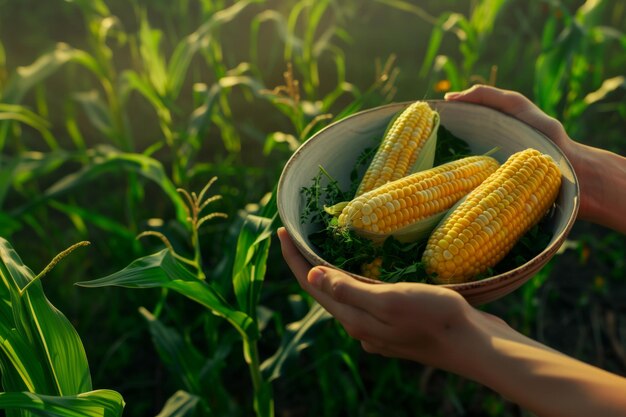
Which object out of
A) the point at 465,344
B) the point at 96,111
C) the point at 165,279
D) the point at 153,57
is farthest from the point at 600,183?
the point at 96,111

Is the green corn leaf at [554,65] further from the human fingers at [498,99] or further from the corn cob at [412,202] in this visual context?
the corn cob at [412,202]

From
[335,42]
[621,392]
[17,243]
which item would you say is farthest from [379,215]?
[335,42]

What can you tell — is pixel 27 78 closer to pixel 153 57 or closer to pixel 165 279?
pixel 153 57

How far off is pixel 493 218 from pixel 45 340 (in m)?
1.08

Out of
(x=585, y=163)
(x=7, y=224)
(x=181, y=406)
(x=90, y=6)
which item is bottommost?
(x=181, y=406)

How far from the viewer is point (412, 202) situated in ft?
5.20

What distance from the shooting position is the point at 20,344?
1272mm

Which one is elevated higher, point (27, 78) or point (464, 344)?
point (27, 78)

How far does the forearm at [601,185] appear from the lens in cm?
190

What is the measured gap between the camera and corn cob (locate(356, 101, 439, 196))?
5.77ft

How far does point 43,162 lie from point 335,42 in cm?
264

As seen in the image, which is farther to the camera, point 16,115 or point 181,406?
point 16,115

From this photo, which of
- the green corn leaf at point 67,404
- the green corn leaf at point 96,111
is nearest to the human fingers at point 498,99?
the green corn leaf at point 67,404

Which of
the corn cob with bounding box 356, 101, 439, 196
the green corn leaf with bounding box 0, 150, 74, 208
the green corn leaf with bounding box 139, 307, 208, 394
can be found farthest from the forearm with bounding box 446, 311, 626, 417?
the green corn leaf with bounding box 0, 150, 74, 208
